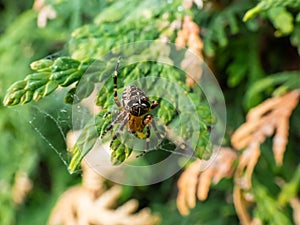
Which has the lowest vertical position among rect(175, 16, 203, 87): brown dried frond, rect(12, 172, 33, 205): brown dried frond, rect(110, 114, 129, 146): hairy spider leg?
rect(12, 172, 33, 205): brown dried frond

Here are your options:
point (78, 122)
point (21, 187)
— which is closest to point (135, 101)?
point (78, 122)

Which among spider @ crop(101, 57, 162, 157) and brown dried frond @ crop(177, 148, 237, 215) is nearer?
spider @ crop(101, 57, 162, 157)

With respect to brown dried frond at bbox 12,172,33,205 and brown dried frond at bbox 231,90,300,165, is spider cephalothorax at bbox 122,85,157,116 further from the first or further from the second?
brown dried frond at bbox 12,172,33,205

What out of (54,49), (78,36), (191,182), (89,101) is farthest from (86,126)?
(54,49)

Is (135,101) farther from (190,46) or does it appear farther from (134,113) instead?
(190,46)

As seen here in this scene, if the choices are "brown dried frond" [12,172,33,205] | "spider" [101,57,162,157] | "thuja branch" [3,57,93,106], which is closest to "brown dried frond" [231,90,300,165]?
"spider" [101,57,162,157]

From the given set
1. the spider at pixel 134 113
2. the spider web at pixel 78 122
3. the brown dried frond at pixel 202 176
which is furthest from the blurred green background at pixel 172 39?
the spider at pixel 134 113

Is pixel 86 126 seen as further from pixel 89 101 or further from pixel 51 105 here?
pixel 51 105
